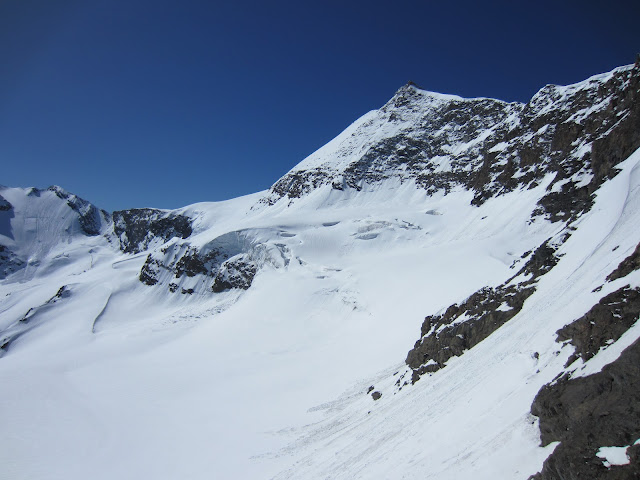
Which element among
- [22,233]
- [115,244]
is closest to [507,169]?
[115,244]

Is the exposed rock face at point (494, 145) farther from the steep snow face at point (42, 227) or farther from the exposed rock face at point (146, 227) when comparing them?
the steep snow face at point (42, 227)

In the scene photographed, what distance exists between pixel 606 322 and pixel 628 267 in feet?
9.00

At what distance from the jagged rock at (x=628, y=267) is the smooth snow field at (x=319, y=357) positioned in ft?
1.22

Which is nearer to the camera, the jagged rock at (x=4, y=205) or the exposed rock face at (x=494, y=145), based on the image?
the exposed rock face at (x=494, y=145)

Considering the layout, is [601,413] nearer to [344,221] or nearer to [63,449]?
[63,449]

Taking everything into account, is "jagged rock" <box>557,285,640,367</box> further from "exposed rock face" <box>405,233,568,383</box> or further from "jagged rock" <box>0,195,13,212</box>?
"jagged rock" <box>0,195,13,212</box>

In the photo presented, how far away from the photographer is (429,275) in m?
39.2

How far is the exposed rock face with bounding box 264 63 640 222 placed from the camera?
34.3 metres

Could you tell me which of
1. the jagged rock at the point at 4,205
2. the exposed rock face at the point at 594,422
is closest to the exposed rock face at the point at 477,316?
the exposed rock face at the point at 594,422

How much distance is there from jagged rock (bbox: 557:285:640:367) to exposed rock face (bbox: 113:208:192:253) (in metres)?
104

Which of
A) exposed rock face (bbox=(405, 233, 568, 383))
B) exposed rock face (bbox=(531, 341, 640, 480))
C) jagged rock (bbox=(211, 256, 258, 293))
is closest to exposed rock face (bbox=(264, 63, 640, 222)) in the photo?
exposed rock face (bbox=(405, 233, 568, 383))

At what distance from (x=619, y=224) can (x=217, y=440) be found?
23301 millimetres

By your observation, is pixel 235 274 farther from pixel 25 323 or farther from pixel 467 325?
pixel 467 325

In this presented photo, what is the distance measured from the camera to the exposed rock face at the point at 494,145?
34291mm
